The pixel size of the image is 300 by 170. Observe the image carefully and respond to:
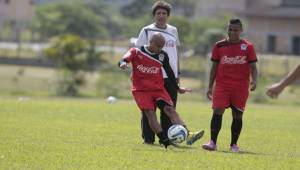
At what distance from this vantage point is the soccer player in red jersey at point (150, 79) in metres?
13.0

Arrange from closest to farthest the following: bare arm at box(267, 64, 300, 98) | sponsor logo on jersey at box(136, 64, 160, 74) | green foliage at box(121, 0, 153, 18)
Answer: bare arm at box(267, 64, 300, 98) → sponsor logo on jersey at box(136, 64, 160, 74) → green foliage at box(121, 0, 153, 18)

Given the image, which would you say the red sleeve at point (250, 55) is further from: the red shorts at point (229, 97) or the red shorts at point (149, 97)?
the red shorts at point (149, 97)

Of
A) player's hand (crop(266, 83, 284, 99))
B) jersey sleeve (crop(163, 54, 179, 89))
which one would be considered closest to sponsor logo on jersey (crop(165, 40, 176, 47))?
jersey sleeve (crop(163, 54, 179, 89))

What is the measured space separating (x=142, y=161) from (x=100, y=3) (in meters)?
91.0

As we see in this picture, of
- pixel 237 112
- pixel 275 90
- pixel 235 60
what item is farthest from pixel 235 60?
pixel 275 90

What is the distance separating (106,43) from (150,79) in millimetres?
61955

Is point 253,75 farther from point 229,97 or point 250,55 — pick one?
point 229,97

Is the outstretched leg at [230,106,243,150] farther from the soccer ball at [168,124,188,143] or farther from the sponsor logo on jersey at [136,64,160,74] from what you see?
the sponsor logo on jersey at [136,64,160,74]

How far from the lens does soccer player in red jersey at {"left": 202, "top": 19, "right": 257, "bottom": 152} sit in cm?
1327

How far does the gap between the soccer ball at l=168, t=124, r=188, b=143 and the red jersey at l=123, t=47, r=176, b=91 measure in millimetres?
714

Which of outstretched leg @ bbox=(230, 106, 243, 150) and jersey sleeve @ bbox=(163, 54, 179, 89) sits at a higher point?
jersey sleeve @ bbox=(163, 54, 179, 89)

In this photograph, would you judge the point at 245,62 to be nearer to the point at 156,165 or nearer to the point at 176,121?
the point at 176,121

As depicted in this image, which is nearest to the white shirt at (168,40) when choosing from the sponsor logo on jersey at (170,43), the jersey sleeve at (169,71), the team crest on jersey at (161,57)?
the sponsor logo on jersey at (170,43)

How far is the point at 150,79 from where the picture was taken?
13023mm
